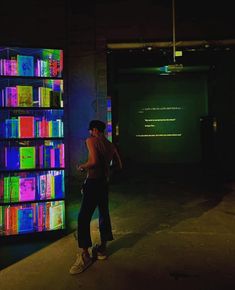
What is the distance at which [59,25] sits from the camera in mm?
9930

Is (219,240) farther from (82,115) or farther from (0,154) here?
(82,115)

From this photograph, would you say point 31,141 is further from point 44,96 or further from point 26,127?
point 44,96

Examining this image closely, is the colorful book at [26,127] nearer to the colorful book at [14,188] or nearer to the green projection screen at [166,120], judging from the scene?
the colorful book at [14,188]

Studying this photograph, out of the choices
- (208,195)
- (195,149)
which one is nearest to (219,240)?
(208,195)

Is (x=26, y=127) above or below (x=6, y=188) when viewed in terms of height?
above

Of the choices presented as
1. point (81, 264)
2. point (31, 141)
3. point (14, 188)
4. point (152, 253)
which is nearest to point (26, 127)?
point (31, 141)

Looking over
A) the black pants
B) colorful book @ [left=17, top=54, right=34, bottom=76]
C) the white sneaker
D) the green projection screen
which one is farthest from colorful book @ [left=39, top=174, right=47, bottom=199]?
the green projection screen

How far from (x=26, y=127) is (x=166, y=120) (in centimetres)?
1189

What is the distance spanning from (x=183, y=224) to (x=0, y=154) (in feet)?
11.1

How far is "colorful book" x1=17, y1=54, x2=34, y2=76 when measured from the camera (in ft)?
16.0

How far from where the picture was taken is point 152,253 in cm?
448

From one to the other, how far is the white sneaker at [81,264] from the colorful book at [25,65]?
2.81 m

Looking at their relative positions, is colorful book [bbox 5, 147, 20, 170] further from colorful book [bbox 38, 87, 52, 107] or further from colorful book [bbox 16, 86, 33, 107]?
colorful book [bbox 38, 87, 52, 107]

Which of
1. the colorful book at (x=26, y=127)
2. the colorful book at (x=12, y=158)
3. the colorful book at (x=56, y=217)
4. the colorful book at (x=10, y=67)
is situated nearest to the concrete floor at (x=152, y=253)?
the colorful book at (x=56, y=217)
